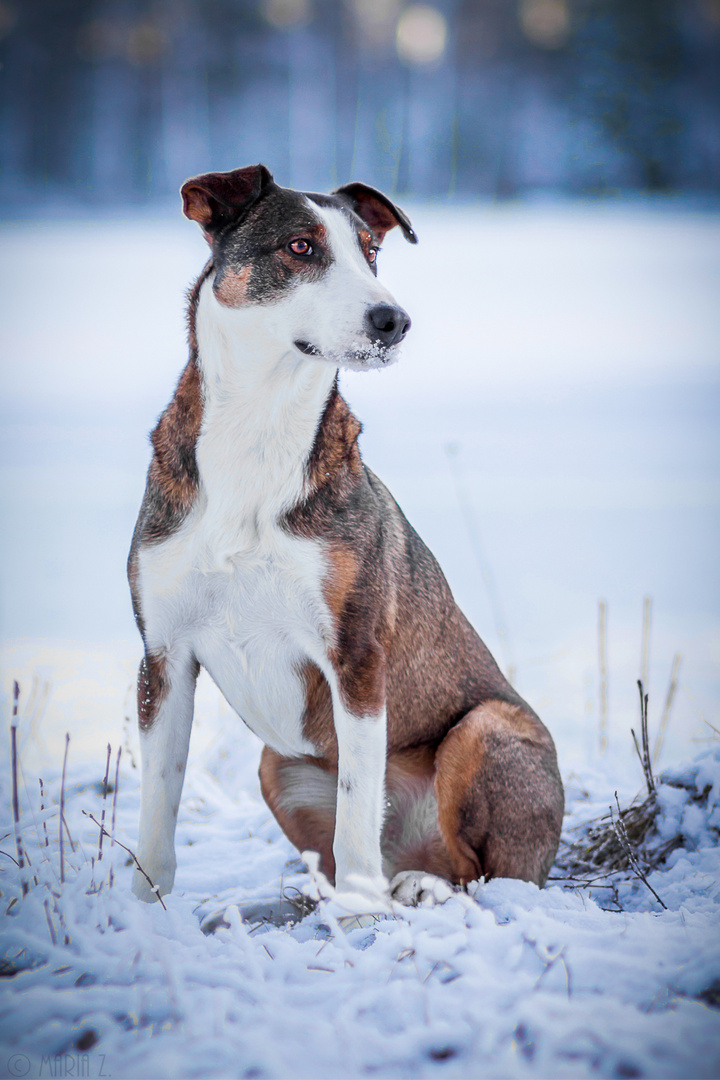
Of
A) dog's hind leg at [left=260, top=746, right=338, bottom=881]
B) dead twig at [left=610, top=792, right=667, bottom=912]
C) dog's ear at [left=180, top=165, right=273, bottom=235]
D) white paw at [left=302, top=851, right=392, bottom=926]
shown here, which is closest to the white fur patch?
dog's hind leg at [left=260, top=746, right=338, bottom=881]

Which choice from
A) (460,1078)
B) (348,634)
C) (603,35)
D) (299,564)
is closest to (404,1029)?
(460,1078)

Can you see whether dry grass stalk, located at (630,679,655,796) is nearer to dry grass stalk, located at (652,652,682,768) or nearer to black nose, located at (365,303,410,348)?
dry grass stalk, located at (652,652,682,768)

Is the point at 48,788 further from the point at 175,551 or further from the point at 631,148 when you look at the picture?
the point at 631,148

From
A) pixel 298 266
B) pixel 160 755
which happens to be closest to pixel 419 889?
pixel 160 755

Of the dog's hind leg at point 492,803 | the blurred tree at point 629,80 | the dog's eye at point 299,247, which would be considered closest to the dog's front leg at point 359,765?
the dog's hind leg at point 492,803

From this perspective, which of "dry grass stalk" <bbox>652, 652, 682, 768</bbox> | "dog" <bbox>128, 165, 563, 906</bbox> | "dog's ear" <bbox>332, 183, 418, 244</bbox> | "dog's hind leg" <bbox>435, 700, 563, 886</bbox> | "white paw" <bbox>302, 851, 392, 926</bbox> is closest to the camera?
"white paw" <bbox>302, 851, 392, 926</bbox>

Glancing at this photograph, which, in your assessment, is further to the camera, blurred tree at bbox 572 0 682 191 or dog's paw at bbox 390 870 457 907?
blurred tree at bbox 572 0 682 191

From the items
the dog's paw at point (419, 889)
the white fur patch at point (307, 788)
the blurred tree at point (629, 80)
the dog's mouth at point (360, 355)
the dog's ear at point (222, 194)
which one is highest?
the blurred tree at point (629, 80)

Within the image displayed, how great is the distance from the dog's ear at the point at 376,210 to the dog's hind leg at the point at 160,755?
1.89m

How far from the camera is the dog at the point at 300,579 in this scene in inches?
100

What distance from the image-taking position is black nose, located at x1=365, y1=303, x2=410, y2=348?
2.38 m

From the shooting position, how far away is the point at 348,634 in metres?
2.60

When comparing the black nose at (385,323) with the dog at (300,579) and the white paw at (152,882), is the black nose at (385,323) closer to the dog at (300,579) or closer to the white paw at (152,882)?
the dog at (300,579)

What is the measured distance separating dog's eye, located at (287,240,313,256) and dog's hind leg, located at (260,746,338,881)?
1917 mm
